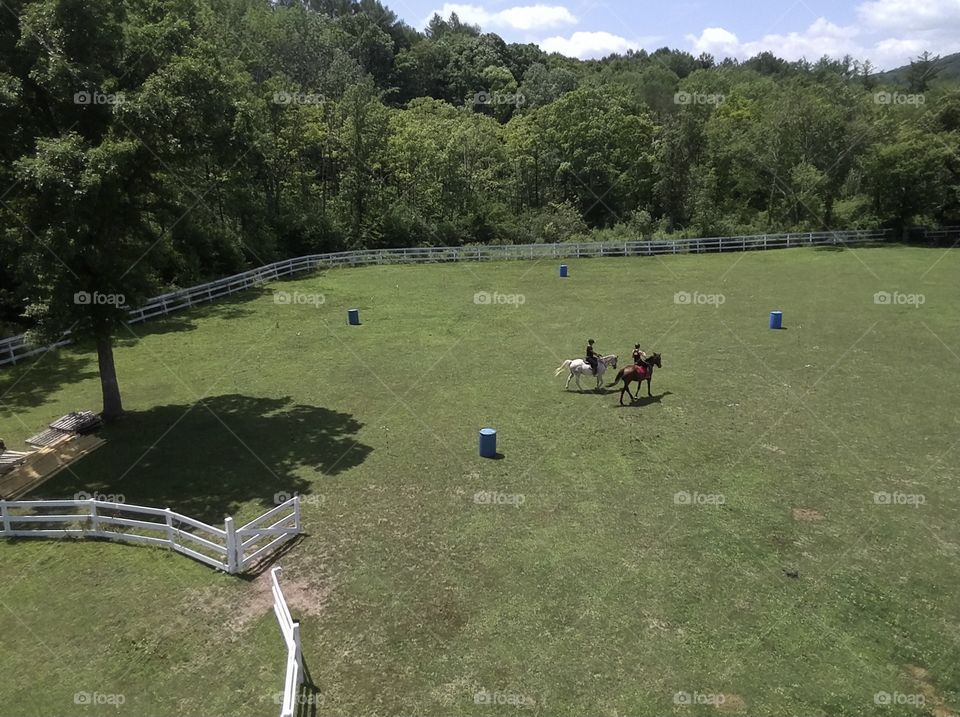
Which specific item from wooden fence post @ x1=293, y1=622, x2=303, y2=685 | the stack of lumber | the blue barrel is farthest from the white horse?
the stack of lumber

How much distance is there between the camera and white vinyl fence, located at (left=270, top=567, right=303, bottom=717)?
6980 mm

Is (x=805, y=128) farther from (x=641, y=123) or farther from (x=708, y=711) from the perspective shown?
(x=708, y=711)

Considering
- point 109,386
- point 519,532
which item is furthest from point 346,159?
point 519,532

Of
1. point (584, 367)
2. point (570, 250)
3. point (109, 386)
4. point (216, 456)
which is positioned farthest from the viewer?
point (570, 250)

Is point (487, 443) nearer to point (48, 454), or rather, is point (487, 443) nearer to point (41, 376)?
point (48, 454)

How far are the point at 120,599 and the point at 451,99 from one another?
3871 inches

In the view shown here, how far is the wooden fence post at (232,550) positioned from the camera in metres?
10.1

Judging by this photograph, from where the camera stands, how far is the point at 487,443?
14336 millimetres

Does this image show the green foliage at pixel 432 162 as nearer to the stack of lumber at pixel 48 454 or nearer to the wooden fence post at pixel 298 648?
the stack of lumber at pixel 48 454

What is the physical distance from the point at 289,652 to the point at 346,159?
4671 cm

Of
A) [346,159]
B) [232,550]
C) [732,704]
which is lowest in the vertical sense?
[732,704]

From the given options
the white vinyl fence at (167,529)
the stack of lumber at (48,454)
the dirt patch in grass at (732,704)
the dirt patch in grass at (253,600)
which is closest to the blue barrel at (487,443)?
the white vinyl fence at (167,529)

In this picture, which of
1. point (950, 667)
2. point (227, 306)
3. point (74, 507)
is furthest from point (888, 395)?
point (227, 306)

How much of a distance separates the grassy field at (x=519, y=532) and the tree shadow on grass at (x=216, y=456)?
0.09 m
